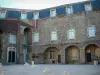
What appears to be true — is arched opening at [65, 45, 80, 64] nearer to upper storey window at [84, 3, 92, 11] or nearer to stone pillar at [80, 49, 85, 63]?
stone pillar at [80, 49, 85, 63]

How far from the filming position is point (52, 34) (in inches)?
1276

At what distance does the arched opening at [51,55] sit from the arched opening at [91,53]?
4920mm

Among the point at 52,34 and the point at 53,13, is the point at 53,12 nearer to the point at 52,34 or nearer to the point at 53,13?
the point at 53,13

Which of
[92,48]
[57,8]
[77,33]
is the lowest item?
[92,48]

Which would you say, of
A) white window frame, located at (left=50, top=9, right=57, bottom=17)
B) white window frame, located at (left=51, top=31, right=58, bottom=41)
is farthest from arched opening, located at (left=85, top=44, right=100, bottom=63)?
white window frame, located at (left=50, top=9, right=57, bottom=17)

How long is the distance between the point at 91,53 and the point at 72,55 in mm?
2958

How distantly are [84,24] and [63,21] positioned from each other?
3585 mm

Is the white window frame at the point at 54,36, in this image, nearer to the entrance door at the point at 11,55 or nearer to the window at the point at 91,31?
the window at the point at 91,31

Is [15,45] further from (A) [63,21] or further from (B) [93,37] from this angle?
(B) [93,37]

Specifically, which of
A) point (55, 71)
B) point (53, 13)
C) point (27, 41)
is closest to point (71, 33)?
point (53, 13)

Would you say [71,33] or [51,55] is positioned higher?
[71,33]

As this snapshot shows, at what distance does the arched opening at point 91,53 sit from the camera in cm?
2924

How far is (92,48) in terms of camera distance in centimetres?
2984

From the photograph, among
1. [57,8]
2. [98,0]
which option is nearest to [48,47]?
[57,8]
